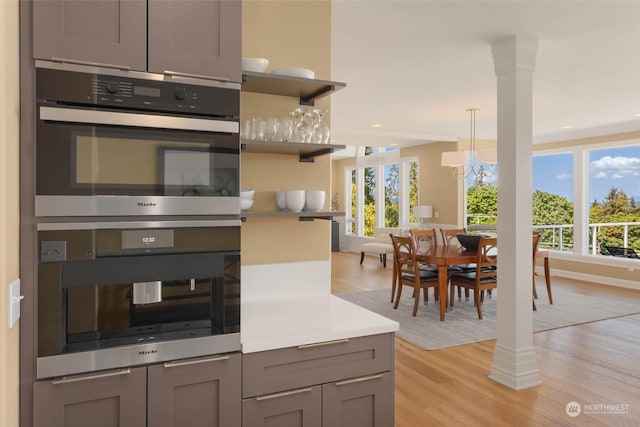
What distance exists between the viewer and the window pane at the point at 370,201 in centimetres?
1143

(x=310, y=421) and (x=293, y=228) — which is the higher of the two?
(x=293, y=228)

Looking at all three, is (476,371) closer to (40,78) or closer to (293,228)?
(293,228)

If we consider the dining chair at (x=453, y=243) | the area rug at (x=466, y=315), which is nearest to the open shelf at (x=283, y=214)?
the area rug at (x=466, y=315)

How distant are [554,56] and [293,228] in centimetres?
277

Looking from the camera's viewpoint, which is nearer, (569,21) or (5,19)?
(5,19)

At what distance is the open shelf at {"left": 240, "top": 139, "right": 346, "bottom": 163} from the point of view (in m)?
2.04

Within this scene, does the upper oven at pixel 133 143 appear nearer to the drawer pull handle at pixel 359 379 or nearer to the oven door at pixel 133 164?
the oven door at pixel 133 164

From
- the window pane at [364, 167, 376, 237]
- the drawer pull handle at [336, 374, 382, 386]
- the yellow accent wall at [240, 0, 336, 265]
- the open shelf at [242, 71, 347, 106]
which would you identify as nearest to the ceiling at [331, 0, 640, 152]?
the yellow accent wall at [240, 0, 336, 265]

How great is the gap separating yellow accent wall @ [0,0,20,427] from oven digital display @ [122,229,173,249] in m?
0.32

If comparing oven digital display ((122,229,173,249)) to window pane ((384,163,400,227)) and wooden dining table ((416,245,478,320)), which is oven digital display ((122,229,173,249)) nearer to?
wooden dining table ((416,245,478,320))

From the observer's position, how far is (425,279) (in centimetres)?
523

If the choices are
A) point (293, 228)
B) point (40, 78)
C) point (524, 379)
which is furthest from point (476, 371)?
point (40, 78)

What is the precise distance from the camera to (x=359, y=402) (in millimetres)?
1898

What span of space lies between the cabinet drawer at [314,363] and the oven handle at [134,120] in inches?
34.1
